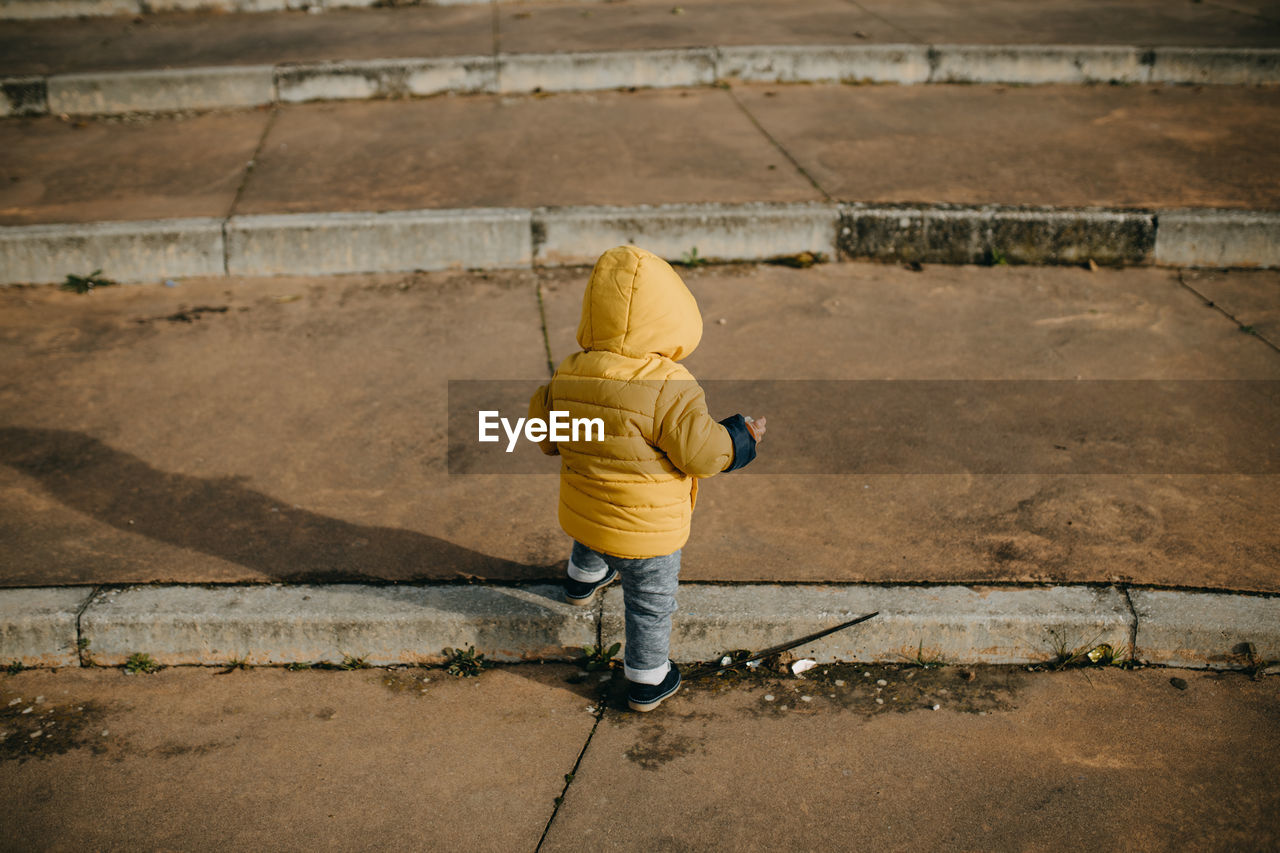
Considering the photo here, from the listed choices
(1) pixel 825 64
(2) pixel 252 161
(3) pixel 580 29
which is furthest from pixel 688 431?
(3) pixel 580 29

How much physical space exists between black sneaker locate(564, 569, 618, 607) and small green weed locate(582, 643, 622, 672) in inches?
5.8

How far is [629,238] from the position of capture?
5176mm

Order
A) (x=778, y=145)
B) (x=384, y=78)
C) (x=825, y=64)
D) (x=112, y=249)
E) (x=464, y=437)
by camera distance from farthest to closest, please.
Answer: (x=825, y=64)
(x=384, y=78)
(x=778, y=145)
(x=112, y=249)
(x=464, y=437)

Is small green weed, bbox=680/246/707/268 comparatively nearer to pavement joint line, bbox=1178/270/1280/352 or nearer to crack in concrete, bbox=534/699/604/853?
pavement joint line, bbox=1178/270/1280/352

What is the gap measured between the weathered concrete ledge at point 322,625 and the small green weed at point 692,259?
2630mm

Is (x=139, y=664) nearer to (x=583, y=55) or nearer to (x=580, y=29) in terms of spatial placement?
(x=583, y=55)

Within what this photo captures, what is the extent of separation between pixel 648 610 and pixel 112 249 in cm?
383

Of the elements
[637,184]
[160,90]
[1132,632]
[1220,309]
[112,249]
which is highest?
[160,90]

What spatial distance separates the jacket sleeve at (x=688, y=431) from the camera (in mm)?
2467

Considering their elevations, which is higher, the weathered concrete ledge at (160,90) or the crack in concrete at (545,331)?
the weathered concrete ledge at (160,90)

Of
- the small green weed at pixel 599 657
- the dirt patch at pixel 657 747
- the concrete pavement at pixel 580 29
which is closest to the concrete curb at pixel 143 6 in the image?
the concrete pavement at pixel 580 29

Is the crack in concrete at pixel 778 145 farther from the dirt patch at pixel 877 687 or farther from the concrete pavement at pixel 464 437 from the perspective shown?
the dirt patch at pixel 877 687

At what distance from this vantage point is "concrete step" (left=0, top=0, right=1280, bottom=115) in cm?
681

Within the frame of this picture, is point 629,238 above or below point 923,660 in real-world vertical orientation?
above
